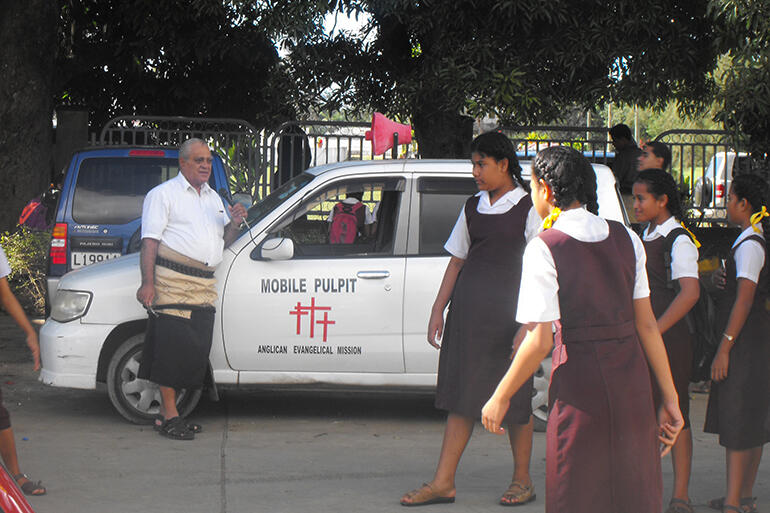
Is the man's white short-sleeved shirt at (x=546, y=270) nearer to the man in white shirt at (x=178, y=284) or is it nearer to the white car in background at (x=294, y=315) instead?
the white car in background at (x=294, y=315)

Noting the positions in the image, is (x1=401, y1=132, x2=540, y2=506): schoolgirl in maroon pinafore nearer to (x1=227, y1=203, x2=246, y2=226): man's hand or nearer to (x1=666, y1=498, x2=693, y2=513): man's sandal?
(x1=666, y1=498, x2=693, y2=513): man's sandal

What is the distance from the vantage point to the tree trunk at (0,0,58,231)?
1296cm

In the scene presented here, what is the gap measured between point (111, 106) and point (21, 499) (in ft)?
46.1

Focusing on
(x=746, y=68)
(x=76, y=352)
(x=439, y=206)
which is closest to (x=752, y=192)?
(x=439, y=206)

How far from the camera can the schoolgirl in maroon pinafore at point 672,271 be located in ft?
16.3

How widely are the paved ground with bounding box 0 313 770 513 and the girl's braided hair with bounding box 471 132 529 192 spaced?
1.75m

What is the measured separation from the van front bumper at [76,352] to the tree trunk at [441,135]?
22.2 feet

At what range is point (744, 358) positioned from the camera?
5.22m

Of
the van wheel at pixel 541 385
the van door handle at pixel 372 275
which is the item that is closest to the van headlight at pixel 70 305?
the van door handle at pixel 372 275

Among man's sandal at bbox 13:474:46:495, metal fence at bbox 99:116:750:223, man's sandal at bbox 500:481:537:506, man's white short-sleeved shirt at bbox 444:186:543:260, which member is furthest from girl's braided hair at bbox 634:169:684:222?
metal fence at bbox 99:116:750:223

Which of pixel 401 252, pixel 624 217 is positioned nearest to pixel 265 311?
pixel 401 252

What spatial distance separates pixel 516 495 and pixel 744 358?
133 centimetres

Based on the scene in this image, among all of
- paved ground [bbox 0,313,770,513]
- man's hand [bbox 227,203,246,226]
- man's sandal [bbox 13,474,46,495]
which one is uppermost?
man's hand [bbox 227,203,246,226]

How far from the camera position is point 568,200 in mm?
3752
